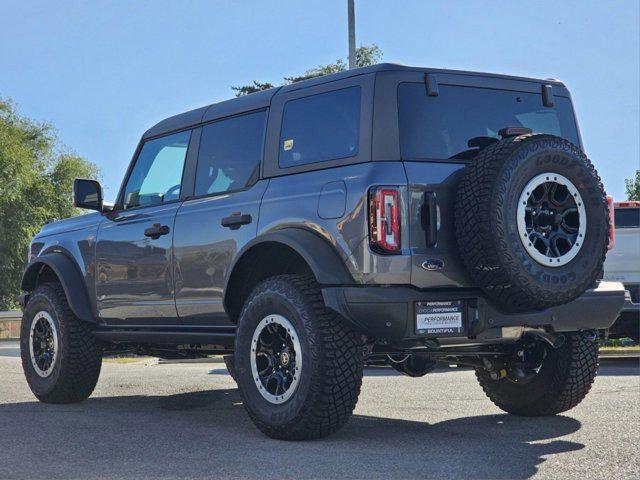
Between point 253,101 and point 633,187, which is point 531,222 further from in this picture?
point 633,187

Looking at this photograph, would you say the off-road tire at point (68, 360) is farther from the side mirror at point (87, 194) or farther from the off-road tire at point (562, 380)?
the off-road tire at point (562, 380)

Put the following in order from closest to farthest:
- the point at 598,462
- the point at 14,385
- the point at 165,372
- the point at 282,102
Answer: the point at 598,462, the point at 282,102, the point at 14,385, the point at 165,372

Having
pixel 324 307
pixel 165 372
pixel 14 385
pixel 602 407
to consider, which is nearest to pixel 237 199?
pixel 324 307

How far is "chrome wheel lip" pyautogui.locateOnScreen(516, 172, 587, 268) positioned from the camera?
5586 millimetres

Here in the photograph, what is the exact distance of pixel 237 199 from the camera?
6695 mm

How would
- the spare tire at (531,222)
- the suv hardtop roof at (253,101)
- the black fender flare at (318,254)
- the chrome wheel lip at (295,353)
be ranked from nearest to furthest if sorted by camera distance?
the spare tire at (531,222) < the black fender flare at (318,254) < the chrome wheel lip at (295,353) < the suv hardtop roof at (253,101)

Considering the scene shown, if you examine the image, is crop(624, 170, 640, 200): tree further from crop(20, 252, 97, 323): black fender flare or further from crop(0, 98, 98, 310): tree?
crop(20, 252, 97, 323): black fender flare

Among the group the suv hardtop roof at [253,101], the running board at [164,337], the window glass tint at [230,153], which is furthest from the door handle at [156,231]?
the suv hardtop roof at [253,101]

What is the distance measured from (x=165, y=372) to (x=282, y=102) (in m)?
6.30

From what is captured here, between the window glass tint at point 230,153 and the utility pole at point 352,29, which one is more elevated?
the utility pole at point 352,29

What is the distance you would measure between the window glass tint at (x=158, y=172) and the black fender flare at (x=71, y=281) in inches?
28.1

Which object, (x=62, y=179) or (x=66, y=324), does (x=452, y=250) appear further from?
(x=62, y=179)

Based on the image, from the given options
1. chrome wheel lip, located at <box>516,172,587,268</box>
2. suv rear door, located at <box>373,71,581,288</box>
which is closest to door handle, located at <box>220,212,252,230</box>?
suv rear door, located at <box>373,71,581,288</box>

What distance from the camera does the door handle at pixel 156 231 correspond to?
7.27 metres
